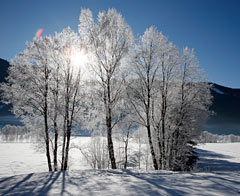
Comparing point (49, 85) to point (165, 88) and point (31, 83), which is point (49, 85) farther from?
point (165, 88)

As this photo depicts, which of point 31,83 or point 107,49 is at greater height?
point 107,49

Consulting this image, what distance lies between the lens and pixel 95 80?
11664mm

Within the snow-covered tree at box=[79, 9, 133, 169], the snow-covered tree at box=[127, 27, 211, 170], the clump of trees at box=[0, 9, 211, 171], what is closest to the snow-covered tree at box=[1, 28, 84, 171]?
the clump of trees at box=[0, 9, 211, 171]

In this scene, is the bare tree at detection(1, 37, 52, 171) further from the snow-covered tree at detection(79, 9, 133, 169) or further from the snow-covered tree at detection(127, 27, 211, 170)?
the snow-covered tree at detection(127, 27, 211, 170)

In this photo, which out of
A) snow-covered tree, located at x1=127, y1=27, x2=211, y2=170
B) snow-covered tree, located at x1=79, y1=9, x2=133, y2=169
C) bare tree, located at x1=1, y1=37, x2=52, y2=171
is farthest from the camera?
snow-covered tree, located at x1=127, y1=27, x2=211, y2=170

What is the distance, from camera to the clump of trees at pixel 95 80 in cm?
1128

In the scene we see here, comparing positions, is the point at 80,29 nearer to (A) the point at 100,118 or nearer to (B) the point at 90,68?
(B) the point at 90,68

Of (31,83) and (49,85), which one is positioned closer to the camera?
(31,83)

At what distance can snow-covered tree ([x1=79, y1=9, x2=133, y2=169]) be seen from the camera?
11227mm

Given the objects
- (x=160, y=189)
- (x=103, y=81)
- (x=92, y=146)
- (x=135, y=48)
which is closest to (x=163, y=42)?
(x=135, y=48)

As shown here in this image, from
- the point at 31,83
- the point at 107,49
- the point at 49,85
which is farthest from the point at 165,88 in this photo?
the point at 31,83

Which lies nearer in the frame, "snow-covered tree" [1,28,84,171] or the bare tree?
the bare tree

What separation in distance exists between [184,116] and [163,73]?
4618 millimetres

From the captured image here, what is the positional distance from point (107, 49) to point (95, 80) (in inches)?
101
